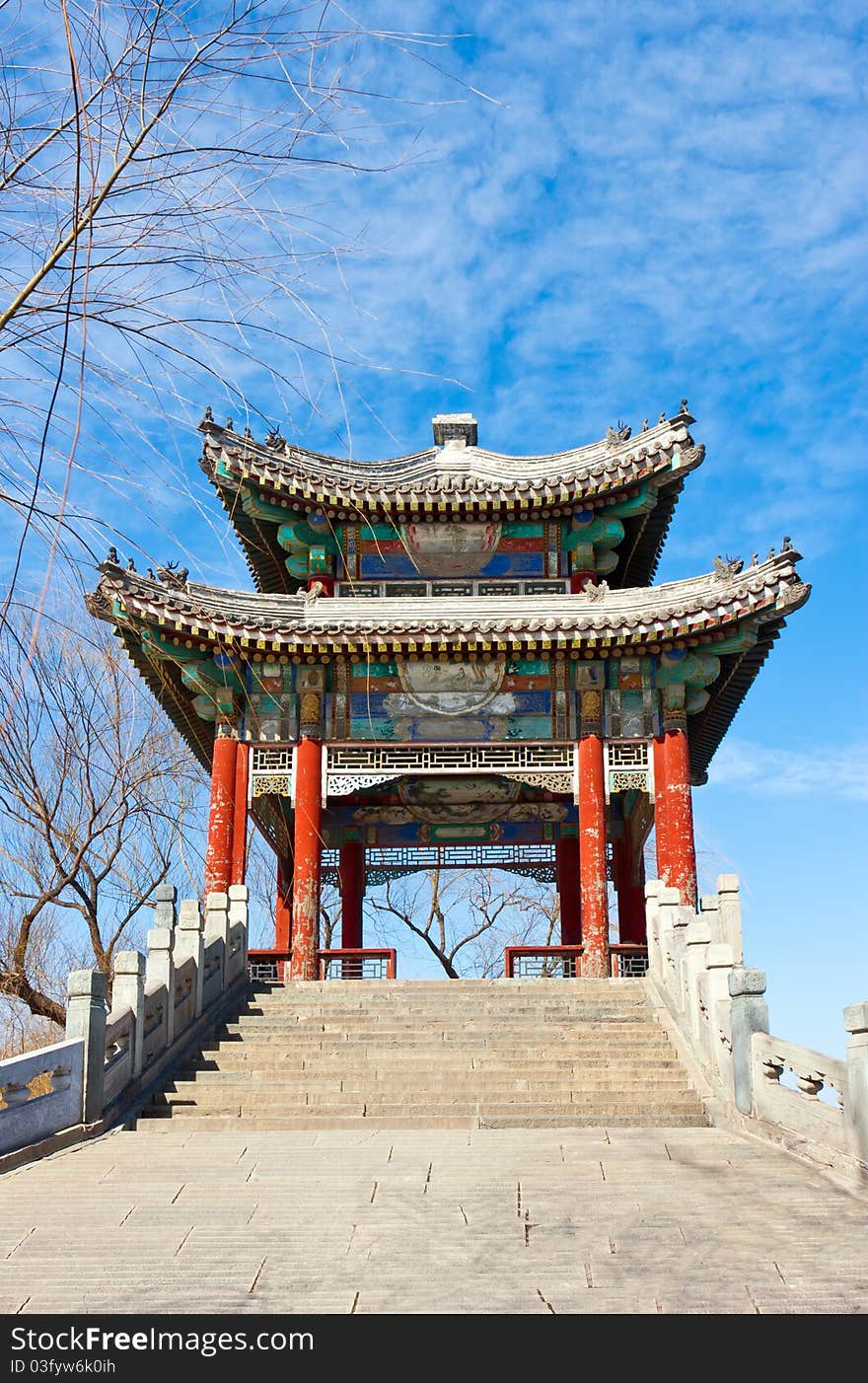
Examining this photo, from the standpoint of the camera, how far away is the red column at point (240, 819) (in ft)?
55.7

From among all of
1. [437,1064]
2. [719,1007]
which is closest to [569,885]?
[437,1064]

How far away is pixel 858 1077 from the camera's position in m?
7.76

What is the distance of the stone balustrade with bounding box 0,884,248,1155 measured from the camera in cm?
906

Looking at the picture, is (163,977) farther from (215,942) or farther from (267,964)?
(267,964)

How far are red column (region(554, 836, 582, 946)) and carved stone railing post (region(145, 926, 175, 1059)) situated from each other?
29.0 feet

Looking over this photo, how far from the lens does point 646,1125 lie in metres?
10.3

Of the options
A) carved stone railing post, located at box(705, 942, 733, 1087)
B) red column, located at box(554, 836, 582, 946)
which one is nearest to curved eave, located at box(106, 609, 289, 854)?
red column, located at box(554, 836, 582, 946)

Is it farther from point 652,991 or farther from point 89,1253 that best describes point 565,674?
point 89,1253

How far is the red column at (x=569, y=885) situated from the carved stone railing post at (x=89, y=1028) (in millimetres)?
10684

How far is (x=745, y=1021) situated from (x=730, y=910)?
3.82 metres

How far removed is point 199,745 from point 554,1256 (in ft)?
49.5

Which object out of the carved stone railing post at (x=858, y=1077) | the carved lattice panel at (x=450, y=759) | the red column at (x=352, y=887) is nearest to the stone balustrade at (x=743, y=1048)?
the carved stone railing post at (x=858, y=1077)

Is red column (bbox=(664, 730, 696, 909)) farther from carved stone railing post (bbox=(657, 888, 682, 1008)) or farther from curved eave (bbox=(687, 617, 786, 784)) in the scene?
curved eave (bbox=(687, 617, 786, 784))

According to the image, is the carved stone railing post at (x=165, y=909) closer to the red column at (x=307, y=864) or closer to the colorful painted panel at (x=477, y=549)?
the red column at (x=307, y=864)
